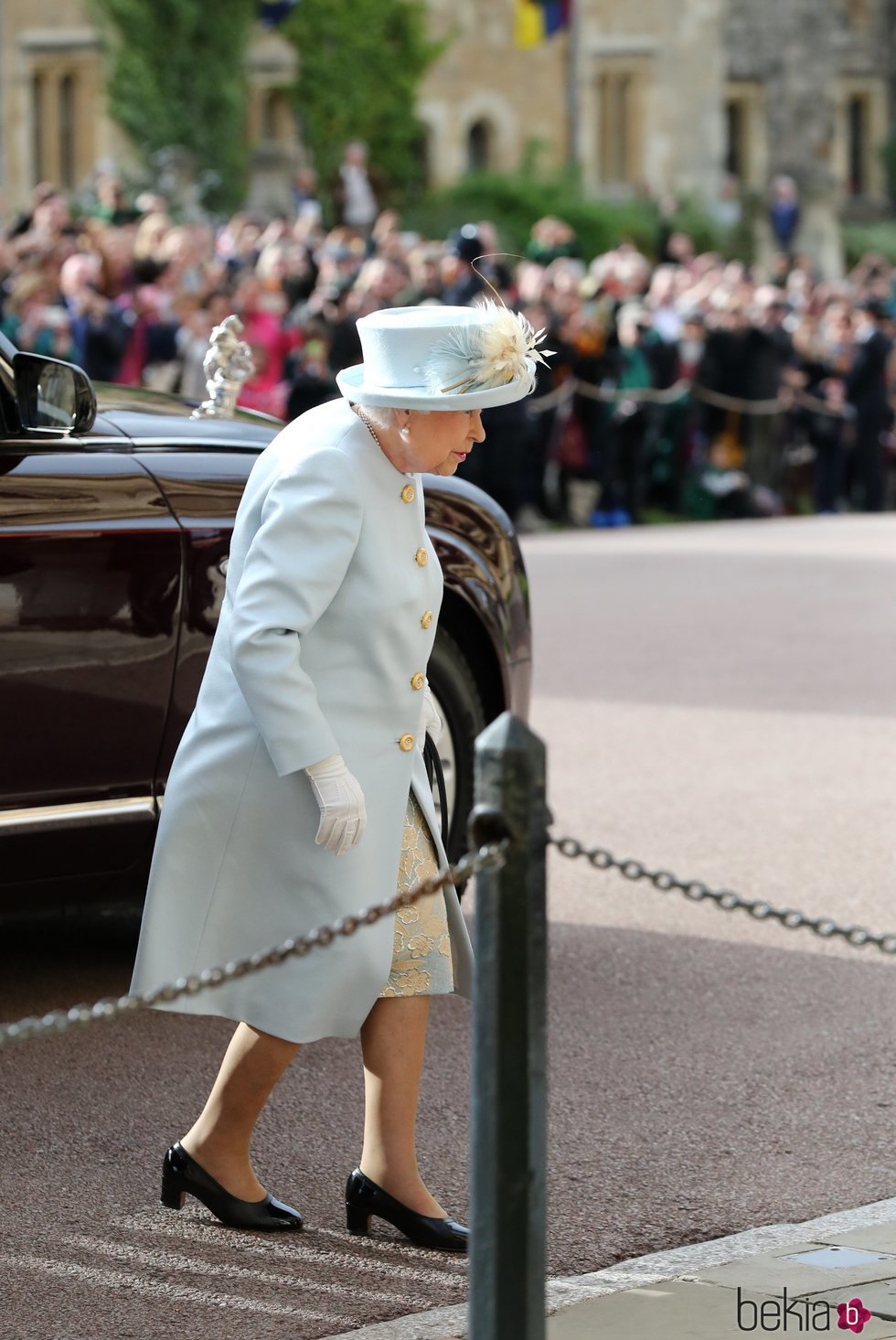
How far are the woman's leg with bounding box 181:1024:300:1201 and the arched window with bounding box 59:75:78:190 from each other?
46.4 meters

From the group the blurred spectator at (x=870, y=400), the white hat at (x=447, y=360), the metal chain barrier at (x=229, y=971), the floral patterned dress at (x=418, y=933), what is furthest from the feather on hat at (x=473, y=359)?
the blurred spectator at (x=870, y=400)

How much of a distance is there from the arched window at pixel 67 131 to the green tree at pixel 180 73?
26.2ft

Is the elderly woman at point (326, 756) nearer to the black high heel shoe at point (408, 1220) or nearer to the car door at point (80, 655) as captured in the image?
the black high heel shoe at point (408, 1220)

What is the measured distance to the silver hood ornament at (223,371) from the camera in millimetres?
6840

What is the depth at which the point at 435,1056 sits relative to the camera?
590 centimetres

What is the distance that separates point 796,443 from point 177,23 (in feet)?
66.5

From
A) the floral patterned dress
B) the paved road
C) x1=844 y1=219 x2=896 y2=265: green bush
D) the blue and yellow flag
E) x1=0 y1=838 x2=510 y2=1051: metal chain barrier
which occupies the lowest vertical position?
x1=844 y1=219 x2=896 y2=265: green bush

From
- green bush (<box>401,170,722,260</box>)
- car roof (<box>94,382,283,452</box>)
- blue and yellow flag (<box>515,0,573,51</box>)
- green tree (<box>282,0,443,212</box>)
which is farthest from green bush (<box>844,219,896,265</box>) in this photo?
car roof (<box>94,382,283,452</box>)

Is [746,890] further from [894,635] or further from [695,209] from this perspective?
[695,209]

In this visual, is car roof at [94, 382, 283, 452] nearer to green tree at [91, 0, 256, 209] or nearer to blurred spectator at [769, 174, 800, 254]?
green tree at [91, 0, 256, 209]

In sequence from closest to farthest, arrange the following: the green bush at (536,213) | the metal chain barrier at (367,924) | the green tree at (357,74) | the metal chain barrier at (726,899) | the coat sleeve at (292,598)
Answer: the metal chain barrier at (367,924)
the metal chain barrier at (726,899)
the coat sleeve at (292,598)
the green bush at (536,213)
the green tree at (357,74)

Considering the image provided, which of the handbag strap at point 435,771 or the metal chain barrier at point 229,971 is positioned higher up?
the metal chain barrier at point 229,971

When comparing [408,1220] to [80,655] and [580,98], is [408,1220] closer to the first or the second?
[80,655]

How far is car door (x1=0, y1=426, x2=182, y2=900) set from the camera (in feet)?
19.0
